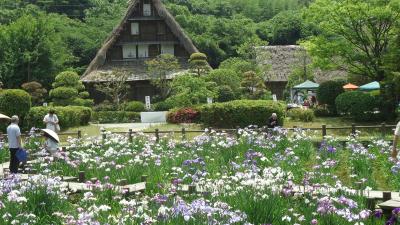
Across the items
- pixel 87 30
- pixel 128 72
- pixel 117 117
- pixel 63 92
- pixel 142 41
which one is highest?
pixel 87 30

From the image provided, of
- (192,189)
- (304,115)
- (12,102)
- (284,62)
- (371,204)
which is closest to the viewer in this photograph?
(371,204)

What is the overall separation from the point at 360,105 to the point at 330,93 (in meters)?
2.93

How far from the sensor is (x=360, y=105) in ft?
79.2

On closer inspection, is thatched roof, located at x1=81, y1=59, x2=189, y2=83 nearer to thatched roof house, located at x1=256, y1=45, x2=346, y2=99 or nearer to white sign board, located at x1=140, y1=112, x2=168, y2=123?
white sign board, located at x1=140, y1=112, x2=168, y2=123

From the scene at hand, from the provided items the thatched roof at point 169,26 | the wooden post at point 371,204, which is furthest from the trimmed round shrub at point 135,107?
the wooden post at point 371,204

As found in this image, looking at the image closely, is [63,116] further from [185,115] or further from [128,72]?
[128,72]

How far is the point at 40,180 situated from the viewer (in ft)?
26.3

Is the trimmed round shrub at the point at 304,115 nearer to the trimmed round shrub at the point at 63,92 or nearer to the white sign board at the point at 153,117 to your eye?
the white sign board at the point at 153,117

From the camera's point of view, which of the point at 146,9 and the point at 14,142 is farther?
the point at 146,9

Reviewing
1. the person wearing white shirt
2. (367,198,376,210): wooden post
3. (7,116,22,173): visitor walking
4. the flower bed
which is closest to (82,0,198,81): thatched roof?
the person wearing white shirt

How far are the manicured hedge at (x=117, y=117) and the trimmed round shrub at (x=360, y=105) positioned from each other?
12018 millimetres

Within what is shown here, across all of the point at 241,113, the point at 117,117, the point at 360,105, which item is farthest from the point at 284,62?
the point at 241,113

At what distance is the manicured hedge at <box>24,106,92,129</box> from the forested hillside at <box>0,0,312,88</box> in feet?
55.7

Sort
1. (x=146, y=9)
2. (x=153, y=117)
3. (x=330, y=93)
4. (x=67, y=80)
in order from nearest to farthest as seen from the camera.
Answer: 1. (x=330, y=93)
2. (x=153, y=117)
3. (x=67, y=80)
4. (x=146, y=9)
